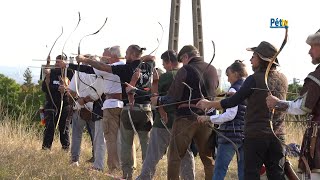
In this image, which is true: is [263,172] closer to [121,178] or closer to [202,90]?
[202,90]

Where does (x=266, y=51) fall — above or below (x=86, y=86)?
above

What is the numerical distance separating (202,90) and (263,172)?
1077 millimetres

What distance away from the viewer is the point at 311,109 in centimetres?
474

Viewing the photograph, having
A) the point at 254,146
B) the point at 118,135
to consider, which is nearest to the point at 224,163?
the point at 254,146

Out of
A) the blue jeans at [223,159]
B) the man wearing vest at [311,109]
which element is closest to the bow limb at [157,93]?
the blue jeans at [223,159]

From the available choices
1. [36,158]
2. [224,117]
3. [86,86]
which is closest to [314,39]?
[224,117]

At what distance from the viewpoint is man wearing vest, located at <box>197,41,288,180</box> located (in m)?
5.47

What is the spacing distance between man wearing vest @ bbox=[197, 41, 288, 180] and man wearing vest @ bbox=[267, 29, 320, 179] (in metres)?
0.59

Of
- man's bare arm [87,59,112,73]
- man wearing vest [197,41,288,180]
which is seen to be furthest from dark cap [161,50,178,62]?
man wearing vest [197,41,288,180]

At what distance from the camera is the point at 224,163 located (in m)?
6.38

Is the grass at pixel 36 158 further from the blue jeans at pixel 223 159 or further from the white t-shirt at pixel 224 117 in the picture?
the white t-shirt at pixel 224 117

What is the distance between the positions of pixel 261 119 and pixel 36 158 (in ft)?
13.3

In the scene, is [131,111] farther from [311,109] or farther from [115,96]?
[311,109]

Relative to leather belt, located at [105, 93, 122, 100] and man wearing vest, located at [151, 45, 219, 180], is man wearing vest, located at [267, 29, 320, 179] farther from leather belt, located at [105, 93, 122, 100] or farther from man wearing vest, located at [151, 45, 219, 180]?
leather belt, located at [105, 93, 122, 100]
